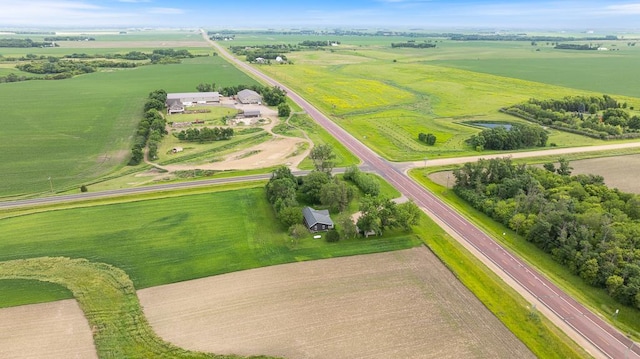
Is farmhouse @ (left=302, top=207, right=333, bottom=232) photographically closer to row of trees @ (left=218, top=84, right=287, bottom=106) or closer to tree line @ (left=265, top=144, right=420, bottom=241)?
tree line @ (left=265, top=144, right=420, bottom=241)

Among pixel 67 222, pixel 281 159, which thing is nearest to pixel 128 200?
pixel 67 222

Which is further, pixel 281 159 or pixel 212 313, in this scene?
pixel 281 159

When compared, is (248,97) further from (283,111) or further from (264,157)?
(264,157)

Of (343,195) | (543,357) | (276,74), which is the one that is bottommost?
(543,357)

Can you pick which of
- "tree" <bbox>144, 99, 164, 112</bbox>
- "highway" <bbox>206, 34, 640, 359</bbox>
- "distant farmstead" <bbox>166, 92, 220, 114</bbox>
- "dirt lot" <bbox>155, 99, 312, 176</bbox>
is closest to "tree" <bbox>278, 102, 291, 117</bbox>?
"dirt lot" <bbox>155, 99, 312, 176</bbox>

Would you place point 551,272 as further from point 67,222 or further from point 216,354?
point 67,222

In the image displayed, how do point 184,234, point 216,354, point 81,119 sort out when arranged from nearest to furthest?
point 216,354
point 184,234
point 81,119

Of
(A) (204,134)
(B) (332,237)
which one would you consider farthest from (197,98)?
(B) (332,237)

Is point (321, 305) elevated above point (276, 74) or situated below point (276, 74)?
below
